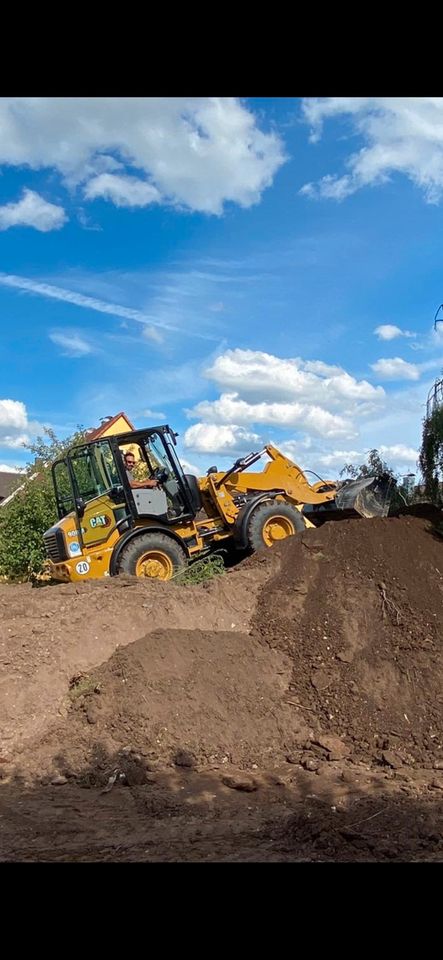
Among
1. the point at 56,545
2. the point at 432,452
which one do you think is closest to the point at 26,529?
the point at 56,545

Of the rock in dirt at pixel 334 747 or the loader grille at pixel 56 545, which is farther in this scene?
the loader grille at pixel 56 545

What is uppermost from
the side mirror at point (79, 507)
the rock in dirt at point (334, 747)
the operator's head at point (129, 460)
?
the operator's head at point (129, 460)

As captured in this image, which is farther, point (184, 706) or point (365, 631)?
point (365, 631)

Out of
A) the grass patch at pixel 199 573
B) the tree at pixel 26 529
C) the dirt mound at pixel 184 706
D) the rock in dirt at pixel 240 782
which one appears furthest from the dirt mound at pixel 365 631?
the tree at pixel 26 529

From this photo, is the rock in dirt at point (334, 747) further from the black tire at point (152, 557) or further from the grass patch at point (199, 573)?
the black tire at point (152, 557)

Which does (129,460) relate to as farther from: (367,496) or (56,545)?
(367,496)

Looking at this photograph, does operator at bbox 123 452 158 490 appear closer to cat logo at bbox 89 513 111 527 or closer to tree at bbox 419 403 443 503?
cat logo at bbox 89 513 111 527

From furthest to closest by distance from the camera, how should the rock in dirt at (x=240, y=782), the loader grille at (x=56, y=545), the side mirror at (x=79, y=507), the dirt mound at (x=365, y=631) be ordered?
1. the side mirror at (x=79, y=507)
2. the loader grille at (x=56, y=545)
3. the dirt mound at (x=365, y=631)
4. the rock in dirt at (x=240, y=782)

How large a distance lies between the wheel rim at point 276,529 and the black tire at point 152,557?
5.41 feet

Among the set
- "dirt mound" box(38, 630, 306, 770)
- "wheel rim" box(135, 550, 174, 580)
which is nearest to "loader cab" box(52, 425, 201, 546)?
"wheel rim" box(135, 550, 174, 580)

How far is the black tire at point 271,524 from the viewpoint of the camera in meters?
11.7

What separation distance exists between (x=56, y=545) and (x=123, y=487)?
149 centimetres

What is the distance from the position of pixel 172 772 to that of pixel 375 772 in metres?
1.84

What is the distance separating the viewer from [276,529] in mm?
12062
